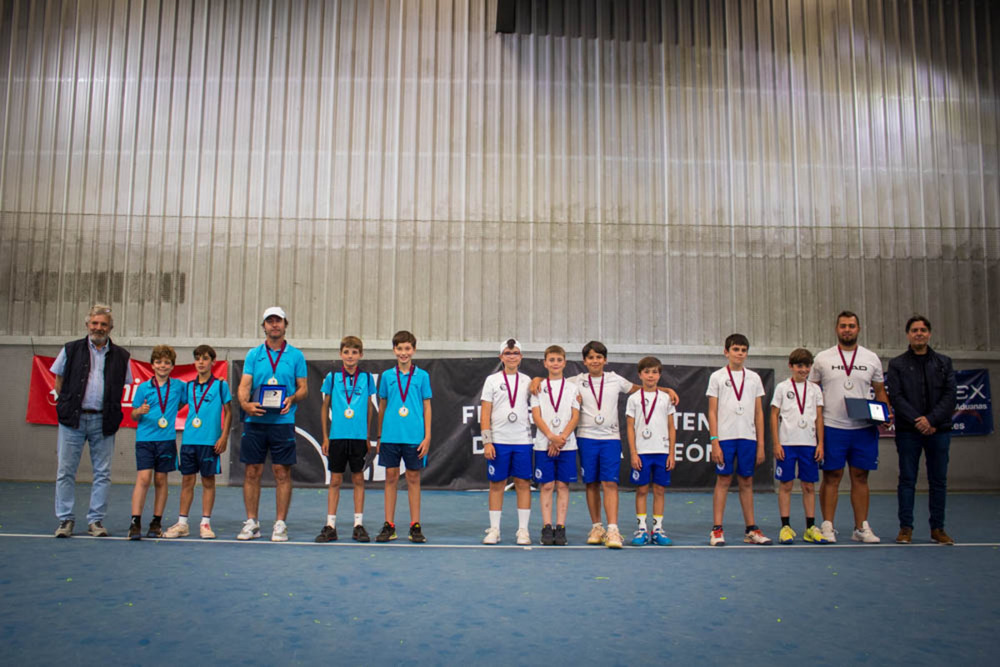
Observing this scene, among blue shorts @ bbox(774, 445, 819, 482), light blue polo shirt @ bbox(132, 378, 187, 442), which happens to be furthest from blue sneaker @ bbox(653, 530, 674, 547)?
light blue polo shirt @ bbox(132, 378, 187, 442)

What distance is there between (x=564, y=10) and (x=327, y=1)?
3.68 m

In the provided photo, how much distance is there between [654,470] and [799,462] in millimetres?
1194

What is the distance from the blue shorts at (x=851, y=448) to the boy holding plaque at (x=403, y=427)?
3.05 m

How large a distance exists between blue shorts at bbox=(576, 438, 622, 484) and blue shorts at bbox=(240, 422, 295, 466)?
2.16 meters

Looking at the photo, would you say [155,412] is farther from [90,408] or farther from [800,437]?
[800,437]

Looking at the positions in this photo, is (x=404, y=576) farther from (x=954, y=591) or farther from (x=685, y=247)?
(x=685, y=247)

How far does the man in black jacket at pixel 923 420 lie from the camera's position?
17.7ft

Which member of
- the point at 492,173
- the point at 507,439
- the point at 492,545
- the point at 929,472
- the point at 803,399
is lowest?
the point at 492,545

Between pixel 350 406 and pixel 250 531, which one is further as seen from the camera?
pixel 350 406

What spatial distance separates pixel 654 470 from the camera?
17.7ft

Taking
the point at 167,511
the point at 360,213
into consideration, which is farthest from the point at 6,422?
the point at 360,213

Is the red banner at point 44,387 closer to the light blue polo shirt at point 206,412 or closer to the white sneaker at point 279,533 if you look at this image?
the light blue polo shirt at point 206,412

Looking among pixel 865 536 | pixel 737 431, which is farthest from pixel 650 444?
pixel 865 536

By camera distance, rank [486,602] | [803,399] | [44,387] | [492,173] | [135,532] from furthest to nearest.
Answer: [492,173] → [44,387] → [803,399] → [135,532] → [486,602]
